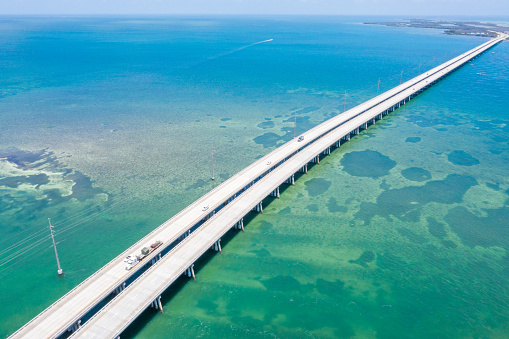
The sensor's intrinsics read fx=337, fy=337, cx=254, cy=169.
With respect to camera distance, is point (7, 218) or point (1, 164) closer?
point (7, 218)

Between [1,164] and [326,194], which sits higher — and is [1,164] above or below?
above

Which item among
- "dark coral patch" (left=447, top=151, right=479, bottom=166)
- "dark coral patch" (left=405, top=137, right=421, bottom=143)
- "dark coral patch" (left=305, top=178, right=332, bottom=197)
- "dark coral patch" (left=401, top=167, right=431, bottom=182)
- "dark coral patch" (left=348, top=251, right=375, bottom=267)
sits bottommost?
"dark coral patch" (left=348, top=251, right=375, bottom=267)

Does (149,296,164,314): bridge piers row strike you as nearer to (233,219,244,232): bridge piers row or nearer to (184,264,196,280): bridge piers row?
(184,264,196,280): bridge piers row

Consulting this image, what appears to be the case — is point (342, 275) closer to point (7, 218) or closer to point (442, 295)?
point (442, 295)

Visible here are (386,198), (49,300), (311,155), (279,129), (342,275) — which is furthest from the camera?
(279,129)

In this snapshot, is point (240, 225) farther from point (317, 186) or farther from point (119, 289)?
point (317, 186)

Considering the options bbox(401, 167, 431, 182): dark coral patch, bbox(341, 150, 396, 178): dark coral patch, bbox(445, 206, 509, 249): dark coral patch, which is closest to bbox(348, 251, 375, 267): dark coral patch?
bbox(445, 206, 509, 249): dark coral patch

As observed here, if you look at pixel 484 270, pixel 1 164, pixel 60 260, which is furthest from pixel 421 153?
pixel 1 164

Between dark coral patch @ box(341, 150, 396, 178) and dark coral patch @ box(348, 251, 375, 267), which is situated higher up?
dark coral patch @ box(341, 150, 396, 178)

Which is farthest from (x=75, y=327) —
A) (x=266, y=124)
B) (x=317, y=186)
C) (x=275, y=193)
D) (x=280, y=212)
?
(x=266, y=124)
